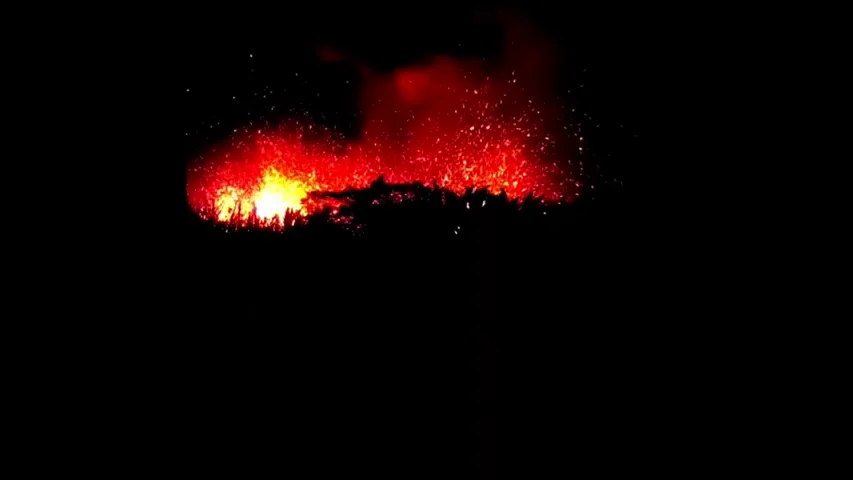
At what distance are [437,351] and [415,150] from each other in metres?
6.83

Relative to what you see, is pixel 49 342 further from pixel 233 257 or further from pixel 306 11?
pixel 306 11

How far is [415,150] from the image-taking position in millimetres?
10016

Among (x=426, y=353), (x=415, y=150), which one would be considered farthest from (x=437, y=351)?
(x=415, y=150)

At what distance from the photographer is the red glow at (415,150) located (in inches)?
370

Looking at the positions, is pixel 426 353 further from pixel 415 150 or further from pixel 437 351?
pixel 415 150

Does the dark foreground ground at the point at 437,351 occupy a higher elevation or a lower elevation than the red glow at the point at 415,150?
lower

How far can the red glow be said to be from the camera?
9.39 m

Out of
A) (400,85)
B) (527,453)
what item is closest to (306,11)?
(400,85)

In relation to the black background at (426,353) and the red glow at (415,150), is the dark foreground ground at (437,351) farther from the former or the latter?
the red glow at (415,150)

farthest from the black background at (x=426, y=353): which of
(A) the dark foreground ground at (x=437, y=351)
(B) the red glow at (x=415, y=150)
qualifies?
(B) the red glow at (x=415, y=150)

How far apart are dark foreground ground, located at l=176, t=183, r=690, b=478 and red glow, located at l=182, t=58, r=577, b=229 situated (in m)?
5.32

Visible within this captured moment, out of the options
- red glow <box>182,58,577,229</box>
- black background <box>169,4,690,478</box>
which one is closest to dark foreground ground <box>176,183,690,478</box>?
black background <box>169,4,690,478</box>

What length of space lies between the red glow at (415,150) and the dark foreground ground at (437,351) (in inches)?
209

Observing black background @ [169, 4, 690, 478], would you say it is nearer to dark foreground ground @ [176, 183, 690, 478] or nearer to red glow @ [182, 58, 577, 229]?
dark foreground ground @ [176, 183, 690, 478]
